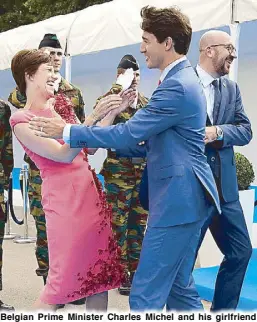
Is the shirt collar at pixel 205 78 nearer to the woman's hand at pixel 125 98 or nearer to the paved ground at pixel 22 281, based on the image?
the woman's hand at pixel 125 98

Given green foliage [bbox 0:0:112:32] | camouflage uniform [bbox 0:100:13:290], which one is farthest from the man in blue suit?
green foliage [bbox 0:0:112:32]

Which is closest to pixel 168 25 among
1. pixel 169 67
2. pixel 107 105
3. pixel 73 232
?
pixel 169 67

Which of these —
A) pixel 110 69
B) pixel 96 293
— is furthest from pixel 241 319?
pixel 110 69

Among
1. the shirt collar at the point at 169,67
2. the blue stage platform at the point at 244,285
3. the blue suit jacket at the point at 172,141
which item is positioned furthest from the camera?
the blue stage platform at the point at 244,285

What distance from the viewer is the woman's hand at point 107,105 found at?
297cm

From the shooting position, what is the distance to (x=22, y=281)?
5301 mm

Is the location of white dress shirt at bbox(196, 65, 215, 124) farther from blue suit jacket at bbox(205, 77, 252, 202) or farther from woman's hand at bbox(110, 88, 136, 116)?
woman's hand at bbox(110, 88, 136, 116)

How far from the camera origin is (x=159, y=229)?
2809mm

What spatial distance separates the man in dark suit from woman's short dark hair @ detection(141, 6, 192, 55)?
0.73 metres

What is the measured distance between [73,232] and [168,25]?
1132mm

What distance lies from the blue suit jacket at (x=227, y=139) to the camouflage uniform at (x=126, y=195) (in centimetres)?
124

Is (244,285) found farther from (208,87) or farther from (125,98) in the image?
(125,98)

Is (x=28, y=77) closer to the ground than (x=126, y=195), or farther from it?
farther from it

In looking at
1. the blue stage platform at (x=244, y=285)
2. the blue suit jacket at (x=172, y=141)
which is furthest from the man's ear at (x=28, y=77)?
the blue stage platform at (x=244, y=285)
